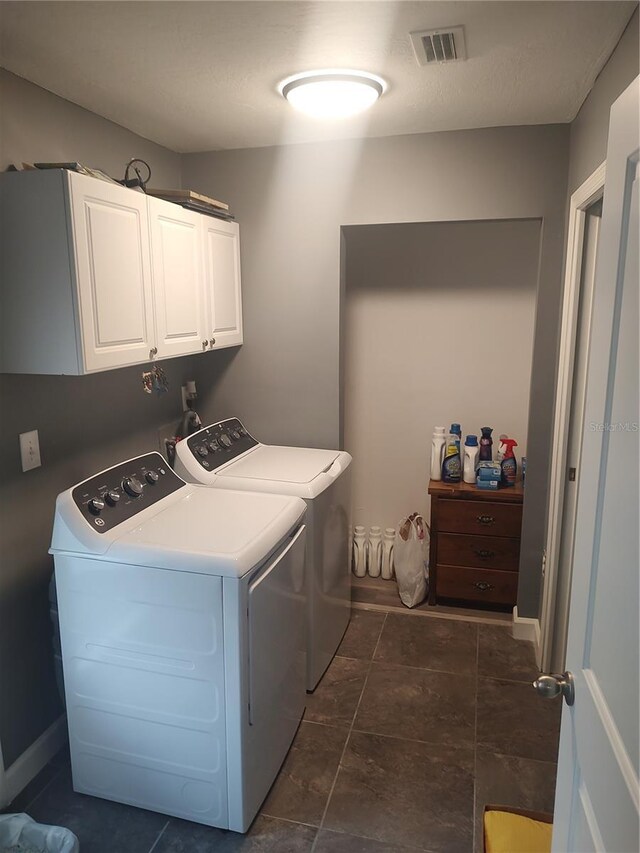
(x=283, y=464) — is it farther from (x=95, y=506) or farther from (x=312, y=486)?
(x=95, y=506)

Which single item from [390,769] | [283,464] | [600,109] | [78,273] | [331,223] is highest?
[600,109]

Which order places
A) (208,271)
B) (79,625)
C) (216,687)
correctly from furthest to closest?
(208,271)
(79,625)
(216,687)

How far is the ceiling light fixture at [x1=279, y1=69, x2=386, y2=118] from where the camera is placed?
194 centimetres

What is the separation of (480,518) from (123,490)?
6.00ft

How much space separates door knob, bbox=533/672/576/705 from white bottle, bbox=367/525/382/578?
2.41 meters

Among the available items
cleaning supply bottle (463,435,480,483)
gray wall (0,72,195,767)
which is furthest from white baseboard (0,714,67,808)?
cleaning supply bottle (463,435,480,483)

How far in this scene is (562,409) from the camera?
2.48 m

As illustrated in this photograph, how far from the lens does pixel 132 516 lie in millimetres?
2002

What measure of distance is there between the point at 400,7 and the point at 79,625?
1.98 meters

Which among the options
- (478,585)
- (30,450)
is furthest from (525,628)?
(30,450)

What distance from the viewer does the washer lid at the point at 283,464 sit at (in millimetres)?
2508

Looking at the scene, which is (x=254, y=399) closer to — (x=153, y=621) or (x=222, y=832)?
(x=153, y=621)

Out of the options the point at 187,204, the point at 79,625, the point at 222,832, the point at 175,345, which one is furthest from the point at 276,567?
the point at 187,204

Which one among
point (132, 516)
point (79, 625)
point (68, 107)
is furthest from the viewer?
point (68, 107)
